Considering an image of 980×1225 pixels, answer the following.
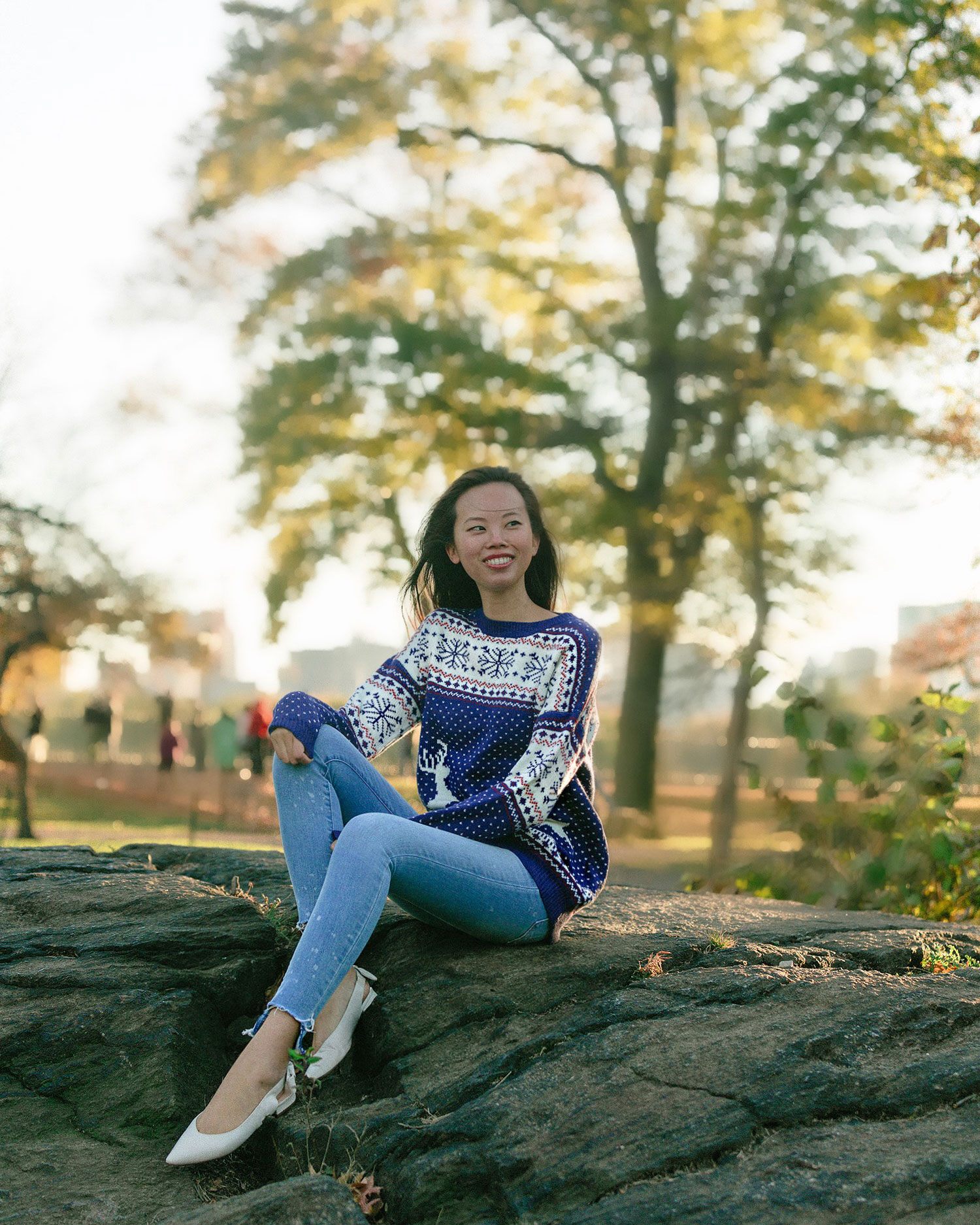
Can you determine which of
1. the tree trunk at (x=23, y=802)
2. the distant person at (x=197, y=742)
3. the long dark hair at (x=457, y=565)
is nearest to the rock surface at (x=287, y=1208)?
the long dark hair at (x=457, y=565)

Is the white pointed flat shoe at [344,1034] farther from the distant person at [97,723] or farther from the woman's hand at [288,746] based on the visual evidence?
the distant person at [97,723]

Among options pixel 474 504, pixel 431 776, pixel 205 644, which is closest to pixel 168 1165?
pixel 431 776

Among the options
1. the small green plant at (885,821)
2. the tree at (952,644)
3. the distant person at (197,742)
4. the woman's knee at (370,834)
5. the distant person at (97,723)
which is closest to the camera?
the woman's knee at (370,834)

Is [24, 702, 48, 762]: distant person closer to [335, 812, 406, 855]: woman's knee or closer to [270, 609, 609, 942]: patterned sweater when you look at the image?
[270, 609, 609, 942]: patterned sweater

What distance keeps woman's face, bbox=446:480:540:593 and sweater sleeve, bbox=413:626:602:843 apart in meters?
0.40

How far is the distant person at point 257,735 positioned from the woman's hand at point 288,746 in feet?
53.3

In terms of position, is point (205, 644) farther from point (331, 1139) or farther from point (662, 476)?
point (331, 1139)

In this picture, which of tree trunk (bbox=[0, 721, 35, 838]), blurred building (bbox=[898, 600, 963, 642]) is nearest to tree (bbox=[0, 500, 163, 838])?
tree trunk (bbox=[0, 721, 35, 838])

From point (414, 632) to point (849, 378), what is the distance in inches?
512

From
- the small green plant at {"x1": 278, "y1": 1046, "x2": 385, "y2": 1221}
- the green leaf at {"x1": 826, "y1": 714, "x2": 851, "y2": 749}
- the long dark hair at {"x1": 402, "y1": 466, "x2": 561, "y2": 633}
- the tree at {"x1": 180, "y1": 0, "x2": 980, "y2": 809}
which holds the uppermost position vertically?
the tree at {"x1": 180, "y1": 0, "x2": 980, "y2": 809}

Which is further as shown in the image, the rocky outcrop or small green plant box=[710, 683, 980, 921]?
small green plant box=[710, 683, 980, 921]

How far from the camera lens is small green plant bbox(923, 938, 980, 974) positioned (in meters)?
3.50

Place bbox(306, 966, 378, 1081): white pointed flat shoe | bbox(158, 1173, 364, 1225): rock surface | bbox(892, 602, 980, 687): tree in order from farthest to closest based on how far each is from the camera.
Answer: bbox(892, 602, 980, 687): tree → bbox(306, 966, 378, 1081): white pointed flat shoe → bbox(158, 1173, 364, 1225): rock surface

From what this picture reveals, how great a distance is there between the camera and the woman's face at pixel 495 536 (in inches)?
143
